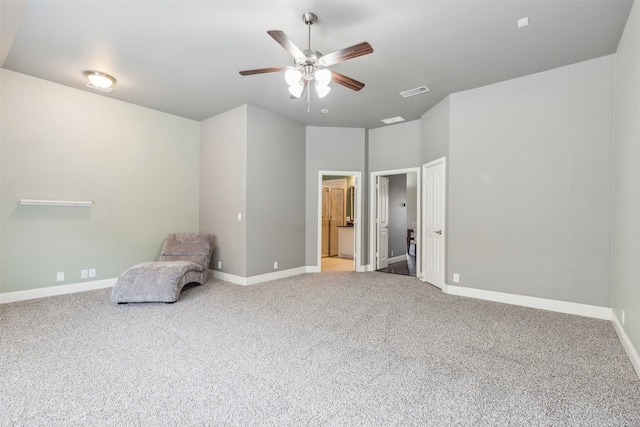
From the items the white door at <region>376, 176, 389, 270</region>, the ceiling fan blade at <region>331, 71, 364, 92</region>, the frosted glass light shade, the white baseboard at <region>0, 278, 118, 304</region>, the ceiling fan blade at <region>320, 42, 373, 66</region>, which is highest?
the ceiling fan blade at <region>320, 42, 373, 66</region>

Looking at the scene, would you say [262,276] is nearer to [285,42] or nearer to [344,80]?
[344,80]

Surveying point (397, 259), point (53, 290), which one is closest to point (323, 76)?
point (53, 290)

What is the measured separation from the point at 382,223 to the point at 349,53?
14.7 feet

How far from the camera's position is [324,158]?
614 cm

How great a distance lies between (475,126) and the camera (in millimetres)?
4316

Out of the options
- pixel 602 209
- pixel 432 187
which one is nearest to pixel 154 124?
pixel 432 187

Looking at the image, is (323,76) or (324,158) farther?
(324,158)

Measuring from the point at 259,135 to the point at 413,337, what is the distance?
→ 3.92 metres

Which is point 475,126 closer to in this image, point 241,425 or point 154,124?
point 241,425

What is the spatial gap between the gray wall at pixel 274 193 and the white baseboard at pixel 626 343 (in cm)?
445

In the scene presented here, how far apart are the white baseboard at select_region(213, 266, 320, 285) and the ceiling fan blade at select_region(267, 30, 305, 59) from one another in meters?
3.54

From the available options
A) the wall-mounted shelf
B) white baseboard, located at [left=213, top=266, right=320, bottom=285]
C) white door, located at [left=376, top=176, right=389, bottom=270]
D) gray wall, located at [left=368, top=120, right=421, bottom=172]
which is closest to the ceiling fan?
gray wall, located at [left=368, top=120, right=421, bottom=172]

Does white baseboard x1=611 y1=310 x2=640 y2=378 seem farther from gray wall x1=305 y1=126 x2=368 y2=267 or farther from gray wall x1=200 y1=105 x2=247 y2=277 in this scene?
gray wall x1=200 y1=105 x2=247 y2=277

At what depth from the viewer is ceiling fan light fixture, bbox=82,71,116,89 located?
12.5 feet
